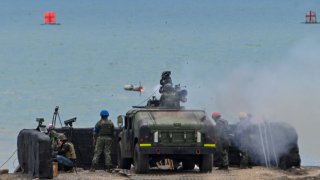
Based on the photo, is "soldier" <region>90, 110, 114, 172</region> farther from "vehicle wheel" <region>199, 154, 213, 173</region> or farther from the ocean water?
the ocean water

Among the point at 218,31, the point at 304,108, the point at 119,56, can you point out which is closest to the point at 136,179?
the point at 304,108

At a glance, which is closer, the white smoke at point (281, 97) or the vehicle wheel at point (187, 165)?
the vehicle wheel at point (187, 165)

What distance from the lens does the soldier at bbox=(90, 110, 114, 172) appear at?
39031mm

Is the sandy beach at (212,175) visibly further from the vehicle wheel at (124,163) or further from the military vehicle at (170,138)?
the vehicle wheel at (124,163)

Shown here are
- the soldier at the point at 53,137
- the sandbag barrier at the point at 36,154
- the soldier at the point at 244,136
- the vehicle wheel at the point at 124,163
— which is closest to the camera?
the sandbag barrier at the point at 36,154

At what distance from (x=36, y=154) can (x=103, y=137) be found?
305 centimetres

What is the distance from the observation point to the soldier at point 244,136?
3972 cm

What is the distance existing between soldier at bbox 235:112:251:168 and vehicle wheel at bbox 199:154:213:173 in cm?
257

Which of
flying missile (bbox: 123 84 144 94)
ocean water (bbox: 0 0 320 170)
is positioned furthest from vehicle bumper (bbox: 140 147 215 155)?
flying missile (bbox: 123 84 144 94)

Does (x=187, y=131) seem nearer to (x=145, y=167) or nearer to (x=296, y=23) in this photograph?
(x=145, y=167)

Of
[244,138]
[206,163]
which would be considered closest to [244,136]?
[244,138]

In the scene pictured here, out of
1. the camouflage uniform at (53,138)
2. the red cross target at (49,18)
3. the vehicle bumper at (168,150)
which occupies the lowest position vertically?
the vehicle bumper at (168,150)

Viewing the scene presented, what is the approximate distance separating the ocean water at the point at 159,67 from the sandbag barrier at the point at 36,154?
8.29 m

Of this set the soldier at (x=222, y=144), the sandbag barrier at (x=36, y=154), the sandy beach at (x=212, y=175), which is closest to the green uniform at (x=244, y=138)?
the soldier at (x=222, y=144)
